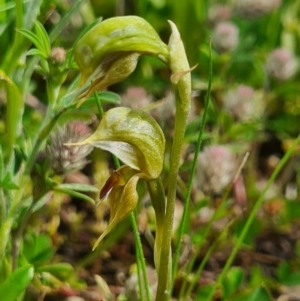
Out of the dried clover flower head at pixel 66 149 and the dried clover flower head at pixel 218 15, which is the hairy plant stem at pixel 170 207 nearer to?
the dried clover flower head at pixel 66 149

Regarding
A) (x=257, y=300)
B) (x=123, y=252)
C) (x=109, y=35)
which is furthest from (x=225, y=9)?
(x=109, y=35)

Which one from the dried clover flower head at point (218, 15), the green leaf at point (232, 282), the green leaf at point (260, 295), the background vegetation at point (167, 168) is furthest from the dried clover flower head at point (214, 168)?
the dried clover flower head at point (218, 15)

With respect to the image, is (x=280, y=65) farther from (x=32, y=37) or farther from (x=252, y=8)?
(x=32, y=37)

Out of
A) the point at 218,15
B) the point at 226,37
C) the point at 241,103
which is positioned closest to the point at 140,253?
the point at 241,103

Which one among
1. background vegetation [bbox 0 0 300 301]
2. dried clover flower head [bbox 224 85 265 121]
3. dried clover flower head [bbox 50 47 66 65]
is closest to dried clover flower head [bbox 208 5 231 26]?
background vegetation [bbox 0 0 300 301]

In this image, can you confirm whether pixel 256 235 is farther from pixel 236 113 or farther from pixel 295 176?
pixel 295 176

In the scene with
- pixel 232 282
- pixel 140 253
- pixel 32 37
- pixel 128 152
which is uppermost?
pixel 32 37
